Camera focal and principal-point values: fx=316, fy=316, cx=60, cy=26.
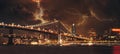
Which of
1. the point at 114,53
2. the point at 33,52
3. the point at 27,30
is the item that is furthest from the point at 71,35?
the point at 114,53

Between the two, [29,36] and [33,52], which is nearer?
[33,52]

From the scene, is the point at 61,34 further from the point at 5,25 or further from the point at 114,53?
the point at 114,53

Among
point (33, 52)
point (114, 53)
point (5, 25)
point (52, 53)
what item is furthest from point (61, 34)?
point (114, 53)

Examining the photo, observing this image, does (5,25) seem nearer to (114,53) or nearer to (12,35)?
(12,35)

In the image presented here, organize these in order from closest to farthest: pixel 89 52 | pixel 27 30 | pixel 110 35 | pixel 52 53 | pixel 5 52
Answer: pixel 89 52 → pixel 52 53 → pixel 5 52 → pixel 110 35 → pixel 27 30

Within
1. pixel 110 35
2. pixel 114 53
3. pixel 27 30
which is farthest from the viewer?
pixel 27 30

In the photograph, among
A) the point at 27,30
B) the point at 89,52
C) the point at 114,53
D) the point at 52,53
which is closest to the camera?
the point at 114,53

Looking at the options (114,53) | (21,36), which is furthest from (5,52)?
(21,36)

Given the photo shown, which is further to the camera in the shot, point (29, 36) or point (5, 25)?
point (5, 25)

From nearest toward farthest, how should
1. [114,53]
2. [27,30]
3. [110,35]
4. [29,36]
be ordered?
[114,53], [110,35], [29,36], [27,30]
